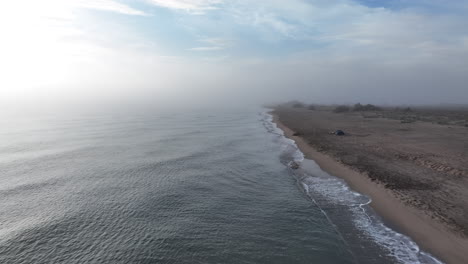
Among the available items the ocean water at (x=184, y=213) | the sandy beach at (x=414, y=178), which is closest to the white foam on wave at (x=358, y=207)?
the ocean water at (x=184, y=213)

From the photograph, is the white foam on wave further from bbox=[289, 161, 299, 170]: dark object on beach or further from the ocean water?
bbox=[289, 161, 299, 170]: dark object on beach

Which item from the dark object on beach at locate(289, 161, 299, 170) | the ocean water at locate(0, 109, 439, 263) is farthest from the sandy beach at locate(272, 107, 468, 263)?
the dark object on beach at locate(289, 161, 299, 170)

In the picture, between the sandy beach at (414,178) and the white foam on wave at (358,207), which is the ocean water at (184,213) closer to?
the white foam on wave at (358,207)

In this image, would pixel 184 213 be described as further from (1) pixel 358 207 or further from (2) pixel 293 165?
(2) pixel 293 165

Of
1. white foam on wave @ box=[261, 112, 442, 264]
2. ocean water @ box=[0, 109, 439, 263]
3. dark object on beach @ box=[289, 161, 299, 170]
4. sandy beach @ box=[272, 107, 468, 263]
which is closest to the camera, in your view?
white foam on wave @ box=[261, 112, 442, 264]

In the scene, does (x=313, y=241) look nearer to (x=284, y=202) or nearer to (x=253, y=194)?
(x=284, y=202)

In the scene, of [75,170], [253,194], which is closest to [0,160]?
[75,170]
